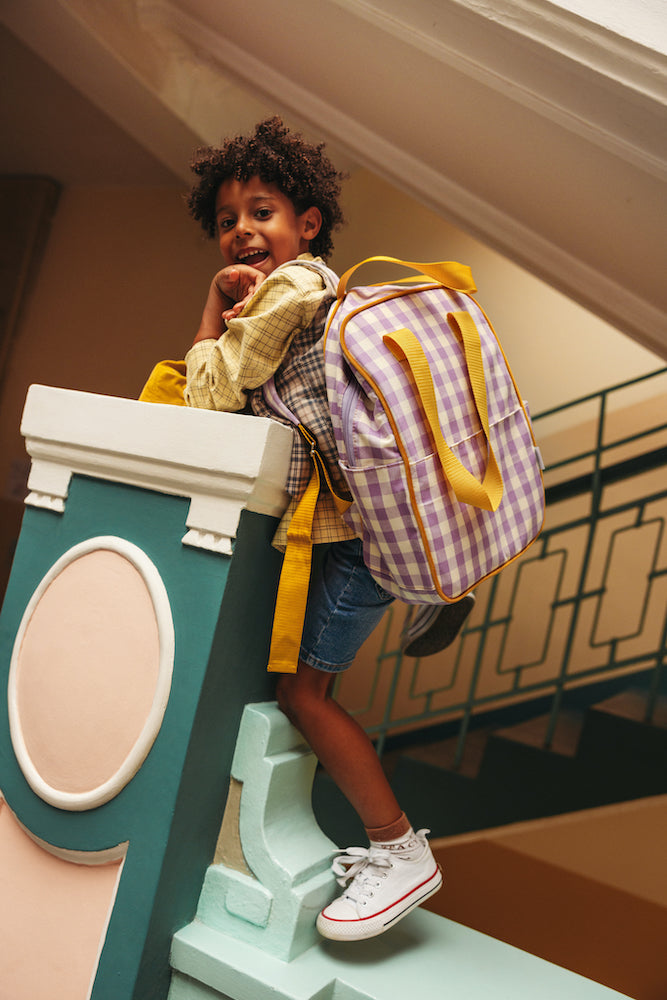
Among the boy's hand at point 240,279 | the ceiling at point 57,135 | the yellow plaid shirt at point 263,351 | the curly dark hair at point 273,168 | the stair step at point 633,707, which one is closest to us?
the yellow plaid shirt at point 263,351

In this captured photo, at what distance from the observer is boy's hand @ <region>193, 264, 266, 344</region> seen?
3.56 ft

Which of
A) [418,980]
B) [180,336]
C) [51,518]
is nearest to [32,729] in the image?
[51,518]

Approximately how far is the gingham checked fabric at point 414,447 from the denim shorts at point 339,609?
0.08m

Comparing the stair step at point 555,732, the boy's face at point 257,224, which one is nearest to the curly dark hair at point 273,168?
the boy's face at point 257,224

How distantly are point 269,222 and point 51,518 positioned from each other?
0.61 m

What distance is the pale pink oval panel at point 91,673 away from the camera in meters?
0.93

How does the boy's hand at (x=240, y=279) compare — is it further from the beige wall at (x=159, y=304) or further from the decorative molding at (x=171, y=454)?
the beige wall at (x=159, y=304)

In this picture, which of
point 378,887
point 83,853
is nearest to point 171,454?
point 83,853

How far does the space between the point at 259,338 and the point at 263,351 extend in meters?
0.02

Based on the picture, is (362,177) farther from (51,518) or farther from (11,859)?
(11,859)

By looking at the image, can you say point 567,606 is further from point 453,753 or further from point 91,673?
point 91,673

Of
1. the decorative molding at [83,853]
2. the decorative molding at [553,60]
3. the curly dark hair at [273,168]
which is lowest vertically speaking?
the decorative molding at [83,853]

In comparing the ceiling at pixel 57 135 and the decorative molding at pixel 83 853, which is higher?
the ceiling at pixel 57 135

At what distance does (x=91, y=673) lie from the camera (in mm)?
973
